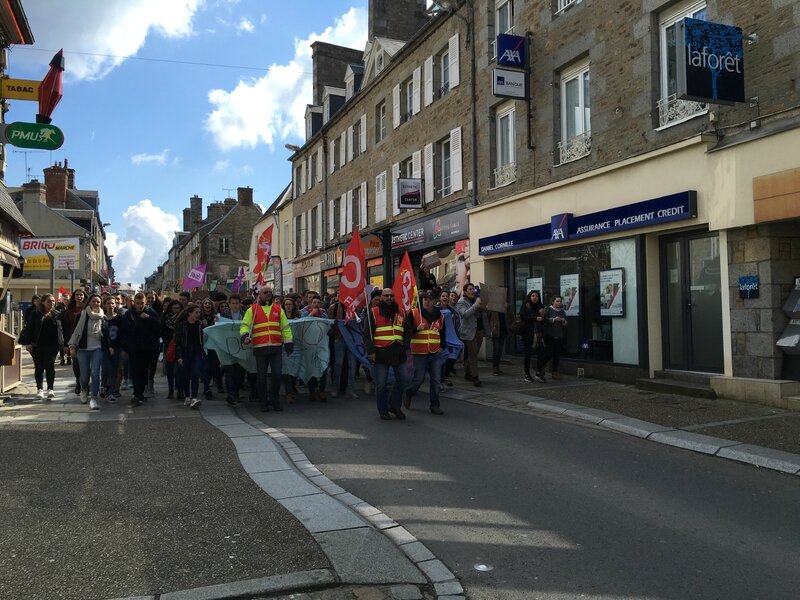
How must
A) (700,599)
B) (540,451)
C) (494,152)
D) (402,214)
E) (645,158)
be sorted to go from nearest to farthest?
(700,599)
(540,451)
(645,158)
(494,152)
(402,214)

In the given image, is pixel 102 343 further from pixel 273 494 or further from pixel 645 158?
pixel 645 158

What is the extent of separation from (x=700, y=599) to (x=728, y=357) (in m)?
7.27

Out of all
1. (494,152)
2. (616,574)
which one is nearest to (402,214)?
(494,152)

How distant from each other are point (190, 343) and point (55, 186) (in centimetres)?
5101

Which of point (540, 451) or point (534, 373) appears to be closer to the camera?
point (540, 451)

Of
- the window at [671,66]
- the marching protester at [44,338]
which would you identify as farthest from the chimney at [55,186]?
the window at [671,66]

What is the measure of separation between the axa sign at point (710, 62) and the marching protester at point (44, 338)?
405 inches

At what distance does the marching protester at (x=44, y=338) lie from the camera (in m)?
10.6

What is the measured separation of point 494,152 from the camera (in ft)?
53.7

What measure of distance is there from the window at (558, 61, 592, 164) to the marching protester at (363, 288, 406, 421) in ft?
21.2

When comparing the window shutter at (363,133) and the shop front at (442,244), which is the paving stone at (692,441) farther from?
the window shutter at (363,133)

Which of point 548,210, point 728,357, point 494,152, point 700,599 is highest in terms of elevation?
point 494,152

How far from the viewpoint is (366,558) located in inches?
155

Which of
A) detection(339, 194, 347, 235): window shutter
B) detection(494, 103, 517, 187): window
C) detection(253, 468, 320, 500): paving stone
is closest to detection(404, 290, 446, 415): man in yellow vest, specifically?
detection(253, 468, 320, 500): paving stone
